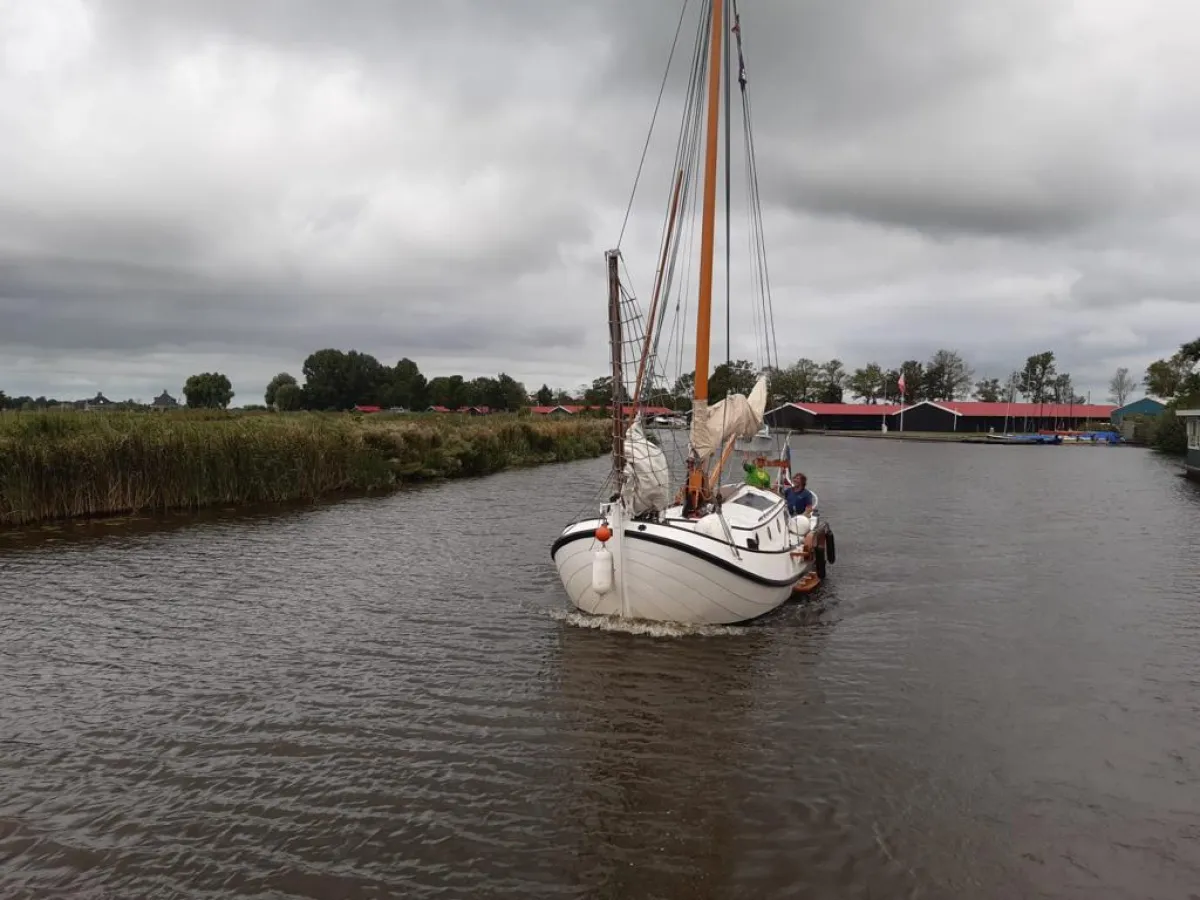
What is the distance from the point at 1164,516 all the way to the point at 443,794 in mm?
33512

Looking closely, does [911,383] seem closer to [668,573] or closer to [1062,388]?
[1062,388]

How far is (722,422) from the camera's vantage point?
52.3ft

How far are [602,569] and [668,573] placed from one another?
1035mm

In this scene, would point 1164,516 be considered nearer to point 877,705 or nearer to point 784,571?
point 784,571

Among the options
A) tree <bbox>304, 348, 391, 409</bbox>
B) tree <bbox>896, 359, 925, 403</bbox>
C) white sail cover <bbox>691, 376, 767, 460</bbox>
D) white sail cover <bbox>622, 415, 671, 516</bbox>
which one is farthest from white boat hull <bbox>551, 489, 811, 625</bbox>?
tree <bbox>896, 359, 925, 403</bbox>

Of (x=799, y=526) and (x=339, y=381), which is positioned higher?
(x=339, y=381)

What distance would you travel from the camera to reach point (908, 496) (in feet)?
126

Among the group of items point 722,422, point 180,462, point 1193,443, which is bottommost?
point 1193,443

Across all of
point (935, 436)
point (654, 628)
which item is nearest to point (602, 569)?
point (654, 628)

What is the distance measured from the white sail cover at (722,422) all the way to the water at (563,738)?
11.8 ft

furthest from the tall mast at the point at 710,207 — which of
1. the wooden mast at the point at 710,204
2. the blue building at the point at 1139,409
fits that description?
the blue building at the point at 1139,409

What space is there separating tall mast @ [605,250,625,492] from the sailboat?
2cm

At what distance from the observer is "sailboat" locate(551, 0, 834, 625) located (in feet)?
40.7

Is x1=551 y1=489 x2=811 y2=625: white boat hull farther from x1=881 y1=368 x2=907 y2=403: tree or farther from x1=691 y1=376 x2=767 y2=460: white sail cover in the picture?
x1=881 y1=368 x2=907 y2=403: tree
